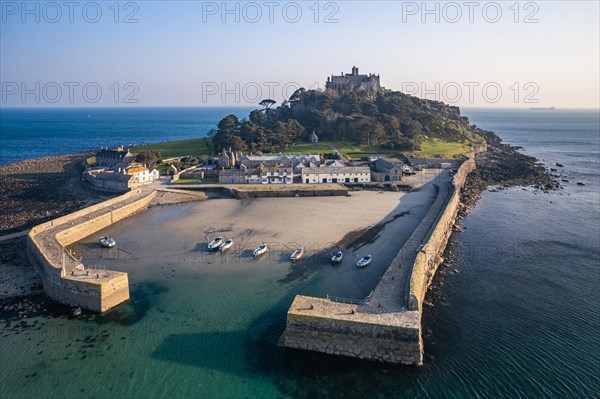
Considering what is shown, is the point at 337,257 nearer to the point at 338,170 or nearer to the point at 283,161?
the point at 338,170

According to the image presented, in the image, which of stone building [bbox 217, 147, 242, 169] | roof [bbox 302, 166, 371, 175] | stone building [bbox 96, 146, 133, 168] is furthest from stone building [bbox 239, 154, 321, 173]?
stone building [bbox 96, 146, 133, 168]

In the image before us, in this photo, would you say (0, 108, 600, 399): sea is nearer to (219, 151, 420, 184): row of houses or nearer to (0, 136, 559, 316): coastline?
(0, 136, 559, 316): coastline

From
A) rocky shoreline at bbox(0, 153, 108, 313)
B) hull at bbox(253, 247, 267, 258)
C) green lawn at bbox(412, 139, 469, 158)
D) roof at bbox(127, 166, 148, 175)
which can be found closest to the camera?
rocky shoreline at bbox(0, 153, 108, 313)

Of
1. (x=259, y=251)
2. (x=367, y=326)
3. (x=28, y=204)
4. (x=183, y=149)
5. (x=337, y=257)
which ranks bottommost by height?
(x=367, y=326)

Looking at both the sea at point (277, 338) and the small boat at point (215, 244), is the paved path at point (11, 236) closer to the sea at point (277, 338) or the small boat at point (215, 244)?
the sea at point (277, 338)

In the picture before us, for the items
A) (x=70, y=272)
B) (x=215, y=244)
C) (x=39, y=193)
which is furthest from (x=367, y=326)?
(x=39, y=193)

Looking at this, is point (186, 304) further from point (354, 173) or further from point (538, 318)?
point (354, 173)

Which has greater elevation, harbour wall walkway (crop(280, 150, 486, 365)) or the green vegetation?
the green vegetation
